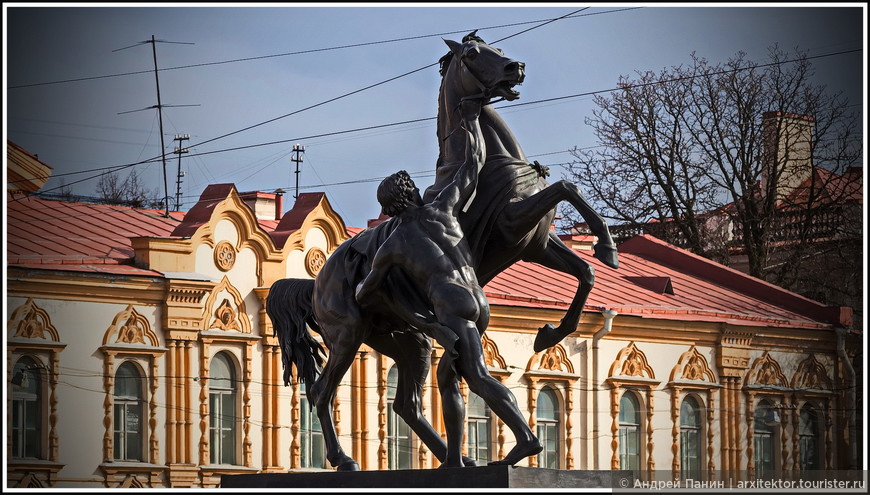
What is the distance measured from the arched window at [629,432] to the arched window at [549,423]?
4.17 ft

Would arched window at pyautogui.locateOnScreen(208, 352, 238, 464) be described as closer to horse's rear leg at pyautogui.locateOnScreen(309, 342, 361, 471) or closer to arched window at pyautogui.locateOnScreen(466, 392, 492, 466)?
arched window at pyautogui.locateOnScreen(466, 392, 492, 466)

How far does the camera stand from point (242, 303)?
28234 millimetres

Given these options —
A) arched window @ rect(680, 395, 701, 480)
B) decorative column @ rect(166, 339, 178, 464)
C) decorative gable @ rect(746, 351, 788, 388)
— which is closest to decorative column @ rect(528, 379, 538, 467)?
arched window @ rect(680, 395, 701, 480)

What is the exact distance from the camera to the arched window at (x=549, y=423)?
1232 inches

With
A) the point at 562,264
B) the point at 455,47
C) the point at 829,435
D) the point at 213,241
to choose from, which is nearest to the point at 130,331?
the point at 213,241

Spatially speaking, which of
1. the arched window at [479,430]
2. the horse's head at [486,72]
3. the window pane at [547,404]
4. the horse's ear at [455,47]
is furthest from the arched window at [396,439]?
the horse's head at [486,72]

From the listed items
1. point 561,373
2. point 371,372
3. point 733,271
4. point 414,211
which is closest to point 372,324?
point 414,211

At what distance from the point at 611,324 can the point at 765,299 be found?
391cm

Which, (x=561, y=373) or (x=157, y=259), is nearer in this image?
(x=157, y=259)

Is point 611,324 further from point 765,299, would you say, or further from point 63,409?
point 63,409

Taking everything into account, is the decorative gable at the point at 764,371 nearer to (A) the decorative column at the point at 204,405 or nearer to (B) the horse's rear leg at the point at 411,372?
(A) the decorative column at the point at 204,405

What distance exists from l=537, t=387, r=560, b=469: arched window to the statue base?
2038cm

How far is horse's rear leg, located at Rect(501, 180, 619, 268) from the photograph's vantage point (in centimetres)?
1055

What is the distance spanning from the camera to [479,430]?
30.4 meters
